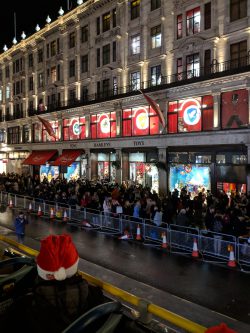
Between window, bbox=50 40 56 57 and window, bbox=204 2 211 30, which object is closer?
window, bbox=204 2 211 30

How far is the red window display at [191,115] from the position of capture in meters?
23.8

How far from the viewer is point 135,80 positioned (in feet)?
96.5

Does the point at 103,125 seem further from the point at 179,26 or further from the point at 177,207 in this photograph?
the point at 177,207

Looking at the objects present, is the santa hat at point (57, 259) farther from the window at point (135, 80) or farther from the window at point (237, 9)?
the window at point (135, 80)

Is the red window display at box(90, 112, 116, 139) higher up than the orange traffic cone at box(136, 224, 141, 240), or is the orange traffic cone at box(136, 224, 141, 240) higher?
the red window display at box(90, 112, 116, 139)

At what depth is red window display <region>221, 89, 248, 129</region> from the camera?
21.5m

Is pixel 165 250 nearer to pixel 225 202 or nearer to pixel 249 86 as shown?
pixel 225 202

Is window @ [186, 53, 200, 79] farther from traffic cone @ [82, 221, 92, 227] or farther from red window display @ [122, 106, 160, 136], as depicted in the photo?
traffic cone @ [82, 221, 92, 227]

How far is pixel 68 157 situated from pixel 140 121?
9.87 m

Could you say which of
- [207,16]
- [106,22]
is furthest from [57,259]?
[106,22]

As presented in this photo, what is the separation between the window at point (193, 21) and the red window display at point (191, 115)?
17.0 ft

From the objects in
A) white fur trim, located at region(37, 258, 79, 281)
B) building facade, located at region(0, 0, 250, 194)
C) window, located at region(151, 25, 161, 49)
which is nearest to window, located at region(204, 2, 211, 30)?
building facade, located at region(0, 0, 250, 194)

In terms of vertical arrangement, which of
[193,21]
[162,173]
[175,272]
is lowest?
[175,272]

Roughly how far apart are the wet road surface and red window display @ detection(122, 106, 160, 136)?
13967 millimetres
